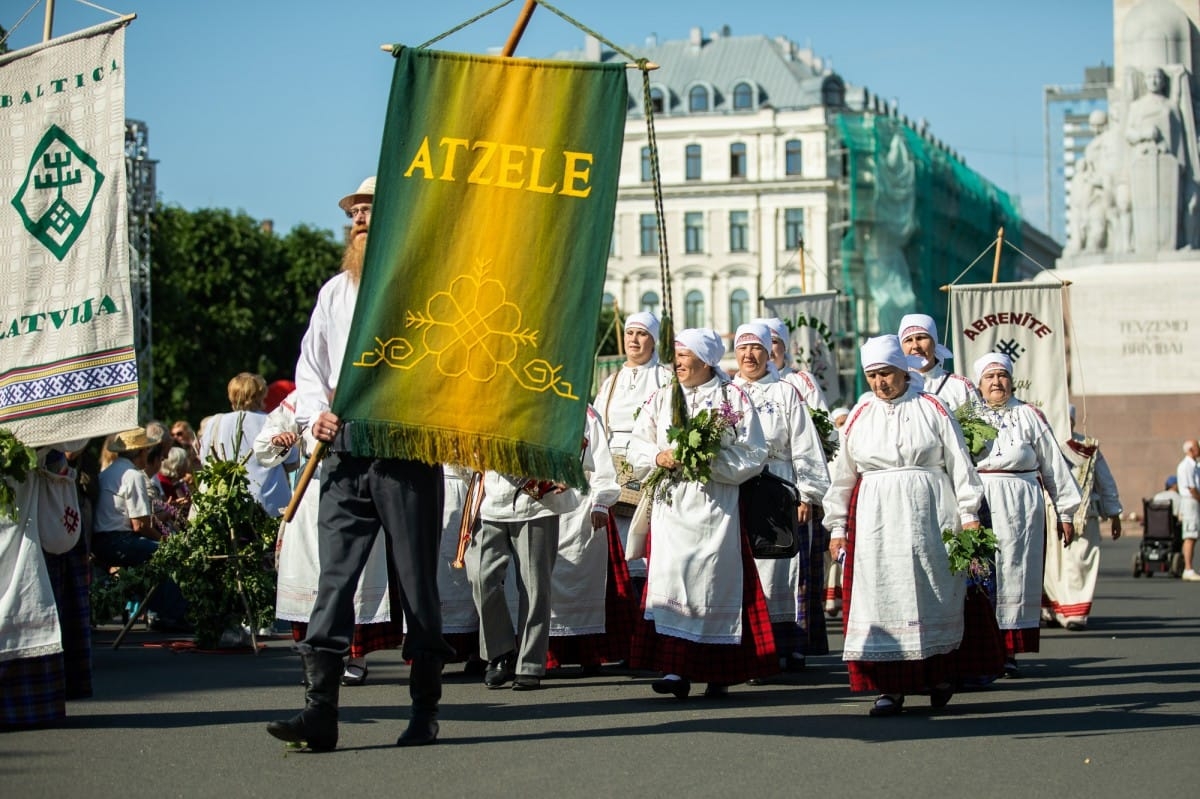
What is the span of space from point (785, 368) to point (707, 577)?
3.61 m

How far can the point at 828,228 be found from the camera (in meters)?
93.1

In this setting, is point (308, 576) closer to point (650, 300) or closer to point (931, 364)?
point (931, 364)

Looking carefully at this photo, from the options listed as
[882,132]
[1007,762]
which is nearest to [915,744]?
[1007,762]

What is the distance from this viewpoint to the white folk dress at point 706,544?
32.4ft

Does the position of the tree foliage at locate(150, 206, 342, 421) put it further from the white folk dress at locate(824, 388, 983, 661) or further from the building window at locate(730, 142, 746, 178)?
the white folk dress at locate(824, 388, 983, 661)

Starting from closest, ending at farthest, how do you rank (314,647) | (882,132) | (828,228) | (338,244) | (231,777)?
1. (231,777)
2. (314,647)
3. (338,244)
4. (882,132)
5. (828,228)

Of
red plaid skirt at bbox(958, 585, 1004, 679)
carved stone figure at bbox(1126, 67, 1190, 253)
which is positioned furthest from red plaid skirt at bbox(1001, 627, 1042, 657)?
carved stone figure at bbox(1126, 67, 1190, 253)

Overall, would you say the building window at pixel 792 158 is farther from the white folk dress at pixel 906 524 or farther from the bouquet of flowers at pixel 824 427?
the white folk dress at pixel 906 524

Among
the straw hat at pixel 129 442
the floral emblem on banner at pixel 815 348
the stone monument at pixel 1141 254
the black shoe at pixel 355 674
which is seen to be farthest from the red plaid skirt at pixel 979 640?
the stone monument at pixel 1141 254

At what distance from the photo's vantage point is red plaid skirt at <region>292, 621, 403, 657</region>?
10970 millimetres

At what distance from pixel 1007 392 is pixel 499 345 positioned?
5902mm

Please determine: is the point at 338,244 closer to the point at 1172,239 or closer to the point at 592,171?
the point at 1172,239

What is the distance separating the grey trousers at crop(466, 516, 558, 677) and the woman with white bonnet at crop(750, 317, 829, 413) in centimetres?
260

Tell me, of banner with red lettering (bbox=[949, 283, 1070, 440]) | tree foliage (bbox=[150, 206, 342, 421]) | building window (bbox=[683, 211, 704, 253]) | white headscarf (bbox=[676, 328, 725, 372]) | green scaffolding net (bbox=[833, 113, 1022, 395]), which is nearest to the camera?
white headscarf (bbox=[676, 328, 725, 372])
